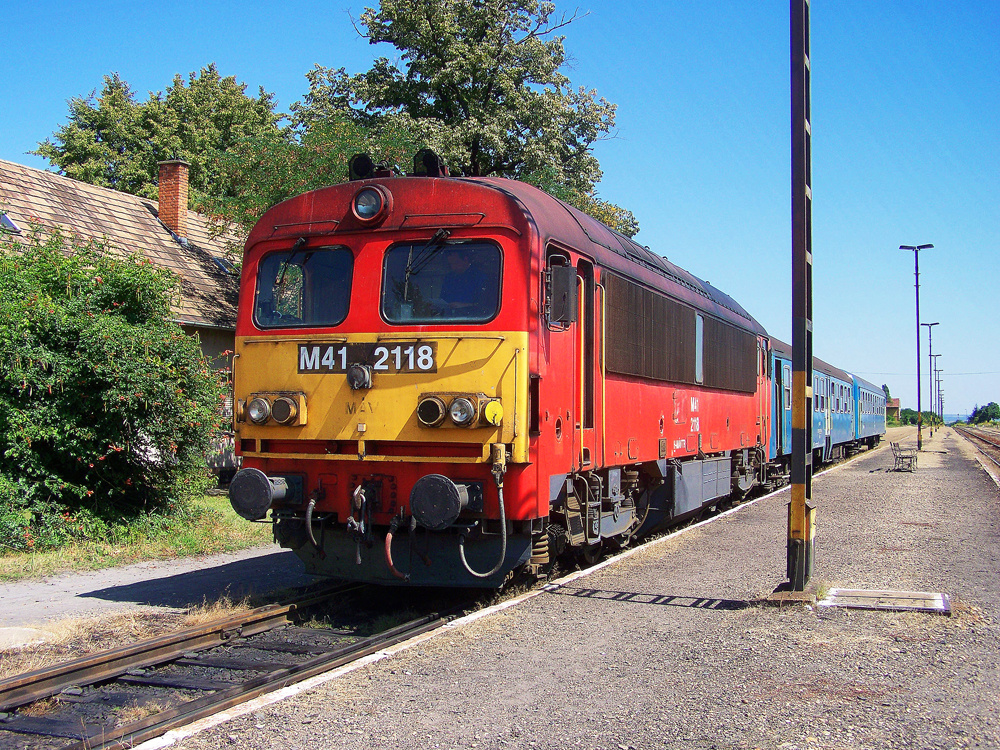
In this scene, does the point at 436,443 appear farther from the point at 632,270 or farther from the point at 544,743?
the point at 632,270

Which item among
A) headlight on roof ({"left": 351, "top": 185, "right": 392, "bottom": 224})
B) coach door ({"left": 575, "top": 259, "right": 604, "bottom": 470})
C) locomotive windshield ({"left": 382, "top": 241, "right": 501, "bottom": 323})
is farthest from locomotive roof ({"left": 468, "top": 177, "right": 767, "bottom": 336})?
headlight on roof ({"left": 351, "top": 185, "right": 392, "bottom": 224})

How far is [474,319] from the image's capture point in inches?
273

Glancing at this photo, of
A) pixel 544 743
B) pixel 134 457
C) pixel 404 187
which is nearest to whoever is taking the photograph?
pixel 544 743

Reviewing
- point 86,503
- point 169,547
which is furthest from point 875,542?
point 86,503

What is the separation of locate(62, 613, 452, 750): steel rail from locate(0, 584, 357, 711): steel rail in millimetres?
843

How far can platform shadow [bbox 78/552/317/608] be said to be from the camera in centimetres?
816

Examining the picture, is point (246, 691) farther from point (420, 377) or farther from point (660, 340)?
point (660, 340)

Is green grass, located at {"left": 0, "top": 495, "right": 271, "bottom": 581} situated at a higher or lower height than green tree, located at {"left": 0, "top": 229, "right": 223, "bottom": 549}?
lower

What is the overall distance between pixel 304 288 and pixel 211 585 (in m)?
3.26

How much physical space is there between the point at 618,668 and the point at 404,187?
4120mm

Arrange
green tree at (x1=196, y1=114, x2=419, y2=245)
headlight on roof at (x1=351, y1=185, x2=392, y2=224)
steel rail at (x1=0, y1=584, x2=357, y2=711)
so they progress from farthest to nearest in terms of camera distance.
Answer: green tree at (x1=196, y1=114, x2=419, y2=245) < headlight on roof at (x1=351, y1=185, x2=392, y2=224) < steel rail at (x1=0, y1=584, x2=357, y2=711)

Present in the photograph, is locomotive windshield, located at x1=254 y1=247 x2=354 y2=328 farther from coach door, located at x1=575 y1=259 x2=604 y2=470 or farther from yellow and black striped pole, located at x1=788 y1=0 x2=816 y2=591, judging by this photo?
yellow and black striped pole, located at x1=788 y1=0 x2=816 y2=591

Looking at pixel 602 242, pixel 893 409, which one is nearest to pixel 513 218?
pixel 602 242

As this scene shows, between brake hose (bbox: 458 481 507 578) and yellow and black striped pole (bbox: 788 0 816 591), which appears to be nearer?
brake hose (bbox: 458 481 507 578)
